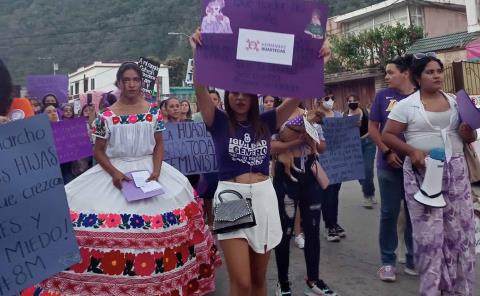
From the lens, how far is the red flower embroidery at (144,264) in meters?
3.57

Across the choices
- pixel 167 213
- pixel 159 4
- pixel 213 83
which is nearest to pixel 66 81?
pixel 167 213

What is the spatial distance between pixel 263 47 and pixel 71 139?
3676 mm

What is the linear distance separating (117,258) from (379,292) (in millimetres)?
2267

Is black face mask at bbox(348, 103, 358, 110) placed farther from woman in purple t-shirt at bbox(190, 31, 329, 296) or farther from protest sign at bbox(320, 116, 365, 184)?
woman in purple t-shirt at bbox(190, 31, 329, 296)

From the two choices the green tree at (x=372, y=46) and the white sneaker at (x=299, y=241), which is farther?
the green tree at (x=372, y=46)

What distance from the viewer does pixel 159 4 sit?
180 feet

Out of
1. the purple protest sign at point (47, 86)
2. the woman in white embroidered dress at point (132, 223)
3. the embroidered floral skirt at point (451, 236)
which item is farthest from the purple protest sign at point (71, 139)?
the embroidered floral skirt at point (451, 236)

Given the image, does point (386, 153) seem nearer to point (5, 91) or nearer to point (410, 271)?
point (410, 271)

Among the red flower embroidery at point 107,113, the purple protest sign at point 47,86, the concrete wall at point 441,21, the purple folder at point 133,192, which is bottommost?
the purple folder at point 133,192

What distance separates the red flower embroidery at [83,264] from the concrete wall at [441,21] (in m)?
30.9

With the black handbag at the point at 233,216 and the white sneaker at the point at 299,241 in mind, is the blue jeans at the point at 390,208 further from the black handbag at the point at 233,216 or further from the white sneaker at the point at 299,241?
the black handbag at the point at 233,216

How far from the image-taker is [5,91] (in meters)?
2.71

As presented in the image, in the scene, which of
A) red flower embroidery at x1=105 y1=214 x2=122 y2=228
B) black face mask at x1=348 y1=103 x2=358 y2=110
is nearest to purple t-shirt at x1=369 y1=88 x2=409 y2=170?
red flower embroidery at x1=105 y1=214 x2=122 y2=228

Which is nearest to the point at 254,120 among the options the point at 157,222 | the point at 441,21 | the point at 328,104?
the point at 157,222
